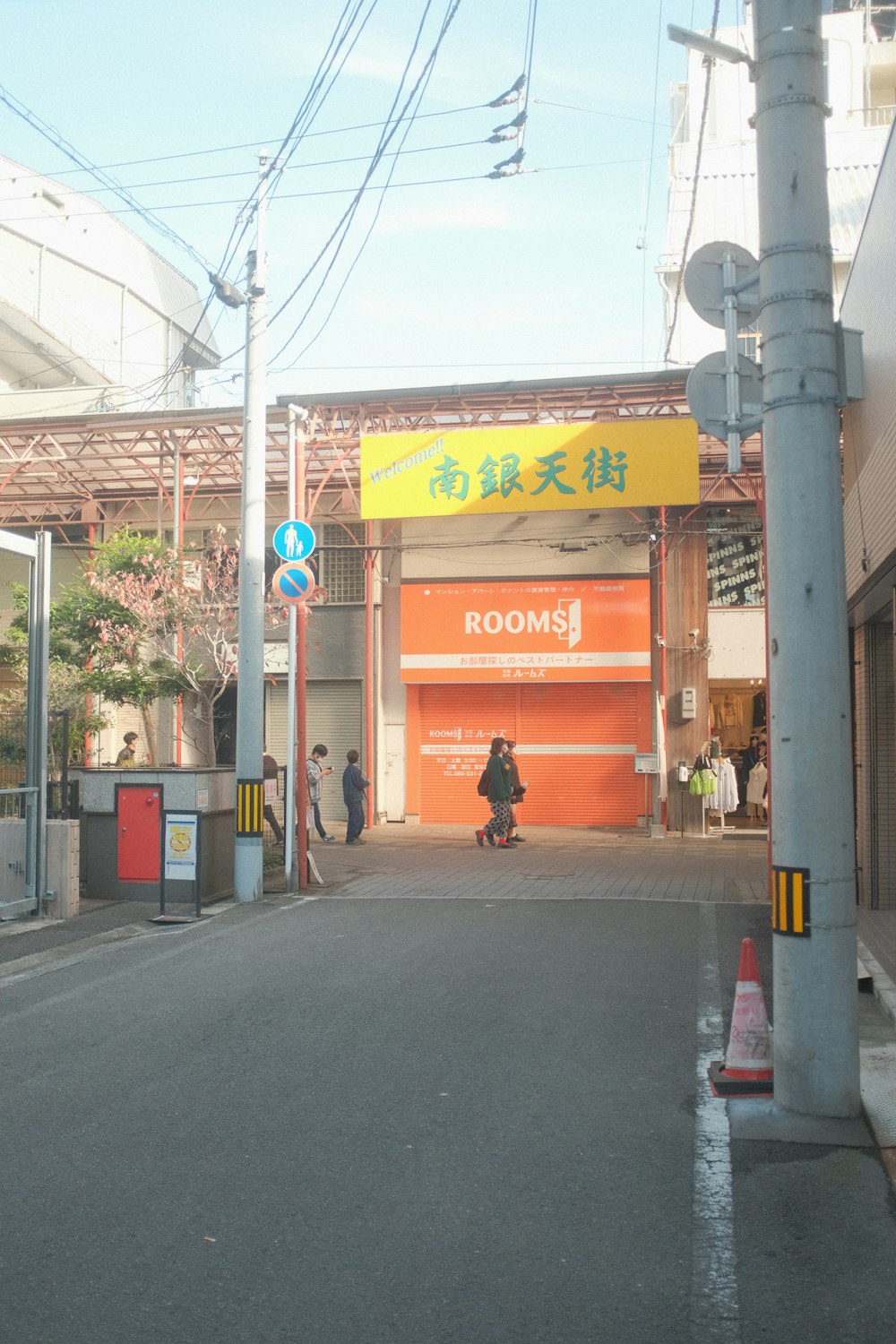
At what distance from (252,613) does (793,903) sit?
27.5 feet

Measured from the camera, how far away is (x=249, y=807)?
508 inches

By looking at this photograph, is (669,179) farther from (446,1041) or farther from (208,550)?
(446,1041)

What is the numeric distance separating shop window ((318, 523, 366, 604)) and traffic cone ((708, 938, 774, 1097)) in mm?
18879

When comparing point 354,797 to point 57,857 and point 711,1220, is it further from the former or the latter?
point 711,1220

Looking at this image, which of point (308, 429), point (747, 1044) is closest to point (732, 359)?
point (747, 1044)

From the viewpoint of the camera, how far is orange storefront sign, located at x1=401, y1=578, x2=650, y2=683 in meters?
22.9

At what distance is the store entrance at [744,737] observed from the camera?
2298cm

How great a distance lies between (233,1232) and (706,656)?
19.2m

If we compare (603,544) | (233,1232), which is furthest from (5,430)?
(233,1232)

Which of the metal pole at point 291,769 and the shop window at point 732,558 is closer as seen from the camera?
the metal pole at point 291,769

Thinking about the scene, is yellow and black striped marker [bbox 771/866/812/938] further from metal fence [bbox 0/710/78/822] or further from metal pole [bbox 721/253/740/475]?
metal fence [bbox 0/710/78/822]

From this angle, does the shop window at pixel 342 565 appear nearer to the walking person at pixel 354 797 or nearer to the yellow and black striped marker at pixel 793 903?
the walking person at pixel 354 797

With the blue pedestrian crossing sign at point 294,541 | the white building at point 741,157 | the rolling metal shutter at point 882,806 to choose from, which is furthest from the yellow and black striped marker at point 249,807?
the white building at point 741,157

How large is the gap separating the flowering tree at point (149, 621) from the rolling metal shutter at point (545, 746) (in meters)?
5.04
